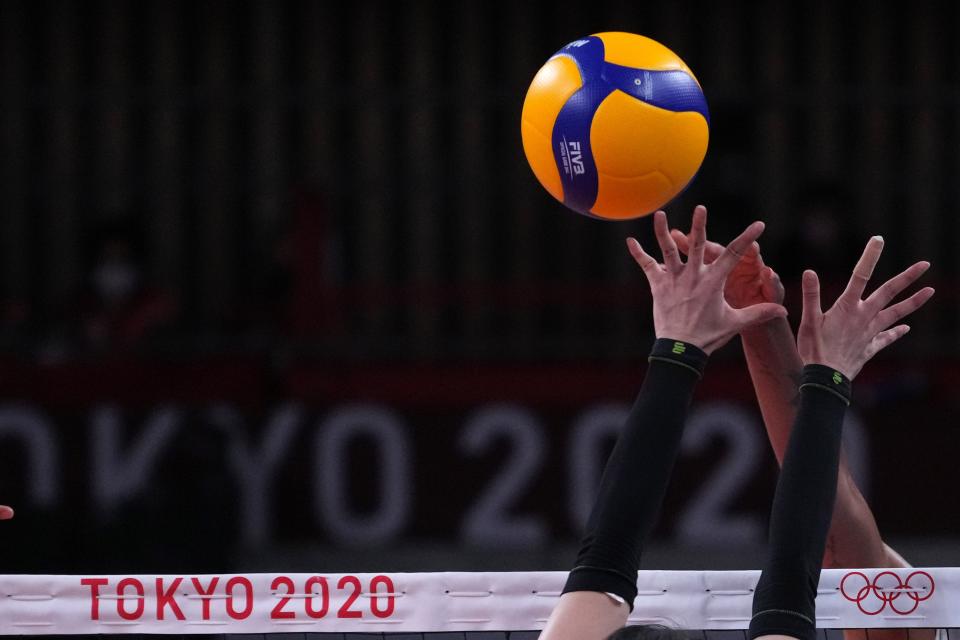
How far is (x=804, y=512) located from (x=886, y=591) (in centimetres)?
99

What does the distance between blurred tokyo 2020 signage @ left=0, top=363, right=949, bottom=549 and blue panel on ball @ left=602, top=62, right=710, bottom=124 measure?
5.92 metres

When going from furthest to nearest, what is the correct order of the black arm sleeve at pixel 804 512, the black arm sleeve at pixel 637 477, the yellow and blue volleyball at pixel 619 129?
the yellow and blue volleyball at pixel 619 129, the black arm sleeve at pixel 637 477, the black arm sleeve at pixel 804 512

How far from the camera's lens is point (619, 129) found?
4078mm

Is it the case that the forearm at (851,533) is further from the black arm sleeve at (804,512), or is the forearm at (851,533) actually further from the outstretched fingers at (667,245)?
the outstretched fingers at (667,245)

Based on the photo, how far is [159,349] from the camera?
1035cm

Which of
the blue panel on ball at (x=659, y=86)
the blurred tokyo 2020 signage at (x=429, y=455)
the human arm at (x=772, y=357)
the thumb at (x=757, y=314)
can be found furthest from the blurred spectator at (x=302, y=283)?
the thumb at (x=757, y=314)

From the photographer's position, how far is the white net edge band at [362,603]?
370cm

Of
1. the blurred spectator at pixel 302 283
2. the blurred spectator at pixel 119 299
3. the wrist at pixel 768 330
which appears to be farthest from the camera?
the blurred spectator at pixel 302 283

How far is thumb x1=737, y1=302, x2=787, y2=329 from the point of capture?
9.67 ft

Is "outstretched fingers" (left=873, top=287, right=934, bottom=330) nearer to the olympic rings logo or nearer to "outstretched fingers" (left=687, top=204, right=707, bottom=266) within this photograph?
"outstretched fingers" (left=687, top=204, right=707, bottom=266)

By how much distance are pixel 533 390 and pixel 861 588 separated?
6.52 m

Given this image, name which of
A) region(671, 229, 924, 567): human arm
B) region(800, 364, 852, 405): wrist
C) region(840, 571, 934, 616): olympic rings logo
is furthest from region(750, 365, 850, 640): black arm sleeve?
region(840, 571, 934, 616): olympic rings logo

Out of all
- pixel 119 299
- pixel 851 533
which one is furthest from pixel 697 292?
pixel 119 299

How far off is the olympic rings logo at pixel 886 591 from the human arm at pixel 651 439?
0.97m
